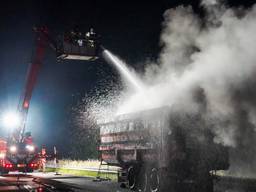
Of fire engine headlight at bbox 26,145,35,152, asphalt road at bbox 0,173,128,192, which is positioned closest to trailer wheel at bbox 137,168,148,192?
asphalt road at bbox 0,173,128,192

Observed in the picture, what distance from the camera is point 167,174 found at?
42.0ft

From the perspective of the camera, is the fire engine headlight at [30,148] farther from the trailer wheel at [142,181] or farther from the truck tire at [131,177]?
the trailer wheel at [142,181]

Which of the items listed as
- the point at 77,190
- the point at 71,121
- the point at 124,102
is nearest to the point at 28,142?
the point at 124,102

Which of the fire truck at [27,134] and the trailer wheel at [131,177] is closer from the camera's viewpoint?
the trailer wheel at [131,177]

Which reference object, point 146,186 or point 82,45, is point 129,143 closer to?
point 146,186

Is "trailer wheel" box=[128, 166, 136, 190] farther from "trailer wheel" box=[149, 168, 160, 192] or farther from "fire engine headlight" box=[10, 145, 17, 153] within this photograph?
"fire engine headlight" box=[10, 145, 17, 153]

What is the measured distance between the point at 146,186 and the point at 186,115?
3.11m

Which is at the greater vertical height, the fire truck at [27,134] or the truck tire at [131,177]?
the fire truck at [27,134]

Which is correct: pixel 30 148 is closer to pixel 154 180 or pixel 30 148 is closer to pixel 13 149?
pixel 13 149

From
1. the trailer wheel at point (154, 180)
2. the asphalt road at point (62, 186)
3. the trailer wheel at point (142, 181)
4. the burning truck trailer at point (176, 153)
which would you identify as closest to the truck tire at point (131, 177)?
the trailer wheel at point (142, 181)

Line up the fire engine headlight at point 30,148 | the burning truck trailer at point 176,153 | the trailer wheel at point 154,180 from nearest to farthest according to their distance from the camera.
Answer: the burning truck trailer at point 176,153
the trailer wheel at point 154,180
the fire engine headlight at point 30,148

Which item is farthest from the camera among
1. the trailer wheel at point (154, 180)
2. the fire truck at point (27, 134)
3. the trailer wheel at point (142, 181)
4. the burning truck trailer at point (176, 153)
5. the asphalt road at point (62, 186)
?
the fire truck at point (27, 134)

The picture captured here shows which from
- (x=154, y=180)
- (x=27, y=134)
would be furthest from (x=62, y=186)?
(x=27, y=134)

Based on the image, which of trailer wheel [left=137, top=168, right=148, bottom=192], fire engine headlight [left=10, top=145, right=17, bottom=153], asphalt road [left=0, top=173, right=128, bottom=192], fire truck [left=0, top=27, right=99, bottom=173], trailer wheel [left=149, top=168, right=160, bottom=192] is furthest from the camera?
fire engine headlight [left=10, top=145, right=17, bottom=153]
